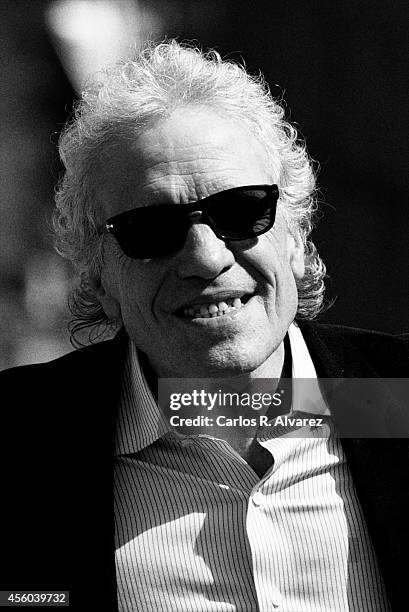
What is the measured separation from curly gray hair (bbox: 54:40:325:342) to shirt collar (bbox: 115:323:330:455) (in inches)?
14.1

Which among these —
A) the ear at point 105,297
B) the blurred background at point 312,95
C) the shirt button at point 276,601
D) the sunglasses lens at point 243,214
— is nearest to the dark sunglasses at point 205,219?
the sunglasses lens at point 243,214

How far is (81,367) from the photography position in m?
2.63

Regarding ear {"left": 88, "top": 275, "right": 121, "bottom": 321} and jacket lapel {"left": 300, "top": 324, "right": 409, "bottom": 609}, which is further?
ear {"left": 88, "top": 275, "right": 121, "bottom": 321}

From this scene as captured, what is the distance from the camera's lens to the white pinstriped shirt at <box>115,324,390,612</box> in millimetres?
2141

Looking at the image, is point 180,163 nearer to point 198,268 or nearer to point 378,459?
point 198,268

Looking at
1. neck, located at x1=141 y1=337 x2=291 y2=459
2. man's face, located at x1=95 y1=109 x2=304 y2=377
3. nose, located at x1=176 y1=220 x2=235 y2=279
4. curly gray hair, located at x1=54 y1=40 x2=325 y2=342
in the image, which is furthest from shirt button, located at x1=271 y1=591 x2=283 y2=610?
curly gray hair, located at x1=54 y1=40 x2=325 y2=342

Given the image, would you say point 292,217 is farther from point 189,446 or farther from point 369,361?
point 189,446

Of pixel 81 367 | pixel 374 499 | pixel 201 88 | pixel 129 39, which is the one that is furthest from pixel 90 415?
pixel 129 39

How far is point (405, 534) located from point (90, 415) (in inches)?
34.5

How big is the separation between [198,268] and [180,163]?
30cm

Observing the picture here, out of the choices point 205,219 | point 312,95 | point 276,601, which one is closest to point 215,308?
point 205,219

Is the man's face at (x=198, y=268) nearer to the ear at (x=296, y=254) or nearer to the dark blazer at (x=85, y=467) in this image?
the ear at (x=296, y=254)

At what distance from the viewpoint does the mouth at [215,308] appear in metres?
2.34

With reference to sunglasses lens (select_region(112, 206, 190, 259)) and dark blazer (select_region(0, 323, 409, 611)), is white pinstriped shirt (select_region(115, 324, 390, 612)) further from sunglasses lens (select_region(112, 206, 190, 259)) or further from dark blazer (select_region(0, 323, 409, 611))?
sunglasses lens (select_region(112, 206, 190, 259))
